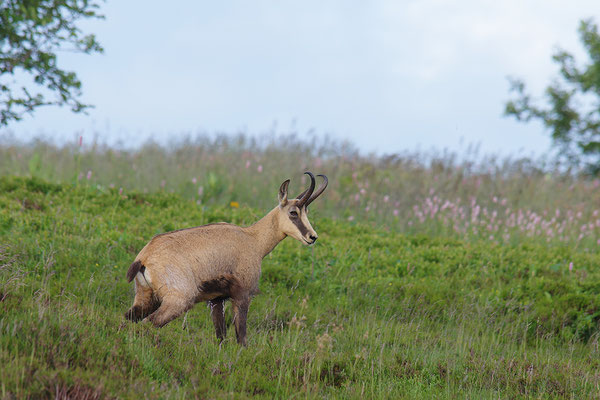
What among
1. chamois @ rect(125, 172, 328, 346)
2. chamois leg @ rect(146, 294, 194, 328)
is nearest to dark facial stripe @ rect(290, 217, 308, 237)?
chamois @ rect(125, 172, 328, 346)

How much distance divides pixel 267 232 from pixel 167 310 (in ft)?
5.91

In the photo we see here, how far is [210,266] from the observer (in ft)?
22.3

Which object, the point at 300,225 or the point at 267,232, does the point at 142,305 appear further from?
the point at 300,225

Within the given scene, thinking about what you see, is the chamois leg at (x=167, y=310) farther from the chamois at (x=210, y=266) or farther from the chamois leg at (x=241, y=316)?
the chamois leg at (x=241, y=316)

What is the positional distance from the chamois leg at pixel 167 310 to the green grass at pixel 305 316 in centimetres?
10

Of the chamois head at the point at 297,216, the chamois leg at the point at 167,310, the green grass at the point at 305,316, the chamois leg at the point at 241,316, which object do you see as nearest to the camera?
the green grass at the point at 305,316

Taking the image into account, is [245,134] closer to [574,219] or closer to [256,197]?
[256,197]

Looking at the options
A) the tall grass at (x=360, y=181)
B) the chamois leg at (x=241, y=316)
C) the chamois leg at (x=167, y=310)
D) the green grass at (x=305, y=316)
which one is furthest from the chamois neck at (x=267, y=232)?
the tall grass at (x=360, y=181)

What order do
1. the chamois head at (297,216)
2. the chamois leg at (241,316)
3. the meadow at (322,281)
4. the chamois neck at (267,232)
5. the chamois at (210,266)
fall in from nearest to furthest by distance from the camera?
the meadow at (322,281) < the chamois at (210,266) < the chamois leg at (241,316) < the chamois head at (297,216) < the chamois neck at (267,232)

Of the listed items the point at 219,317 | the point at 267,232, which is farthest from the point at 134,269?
the point at 267,232

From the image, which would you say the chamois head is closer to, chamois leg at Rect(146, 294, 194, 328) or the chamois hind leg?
chamois leg at Rect(146, 294, 194, 328)

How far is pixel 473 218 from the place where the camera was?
1525cm

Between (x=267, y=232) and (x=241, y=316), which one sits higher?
(x=267, y=232)

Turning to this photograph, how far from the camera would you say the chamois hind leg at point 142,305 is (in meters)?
6.57
